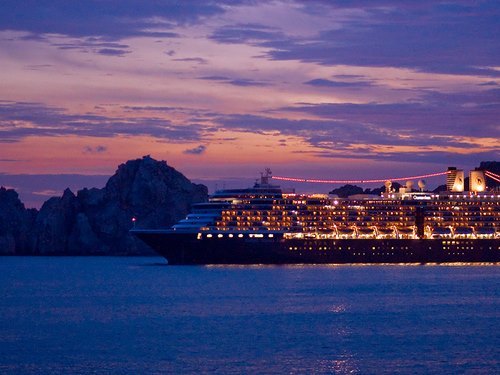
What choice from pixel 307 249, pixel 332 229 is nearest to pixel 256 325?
pixel 307 249

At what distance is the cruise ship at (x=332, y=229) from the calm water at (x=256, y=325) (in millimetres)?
8450

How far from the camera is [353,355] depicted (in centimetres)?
4894

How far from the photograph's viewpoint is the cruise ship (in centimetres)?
10831

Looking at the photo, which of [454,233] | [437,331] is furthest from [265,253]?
[437,331]

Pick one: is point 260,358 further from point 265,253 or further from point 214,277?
point 265,253

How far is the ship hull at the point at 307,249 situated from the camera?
108m

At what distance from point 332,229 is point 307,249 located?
417cm

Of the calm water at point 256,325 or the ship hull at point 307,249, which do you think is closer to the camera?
the calm water at point 256,325

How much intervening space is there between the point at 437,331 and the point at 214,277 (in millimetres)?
43478

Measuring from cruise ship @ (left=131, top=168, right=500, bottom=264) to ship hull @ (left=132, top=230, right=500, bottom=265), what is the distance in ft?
0.30

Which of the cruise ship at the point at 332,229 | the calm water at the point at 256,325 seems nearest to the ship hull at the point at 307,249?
the cruise ship at the point at 332,229

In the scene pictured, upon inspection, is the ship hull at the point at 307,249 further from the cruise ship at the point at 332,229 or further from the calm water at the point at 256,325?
the calm water at the point at 256,325

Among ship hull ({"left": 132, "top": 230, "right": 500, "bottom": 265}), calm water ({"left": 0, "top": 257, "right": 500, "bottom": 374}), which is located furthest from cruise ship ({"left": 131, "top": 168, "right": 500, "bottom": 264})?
calm water ({"left": 0, "top": 257, "right": 500, "bottom": 374})

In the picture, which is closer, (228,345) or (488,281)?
(228,345)
